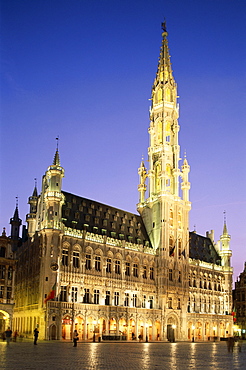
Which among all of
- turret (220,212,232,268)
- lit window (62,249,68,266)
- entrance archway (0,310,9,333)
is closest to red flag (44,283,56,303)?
lit window (62,249,68,266)

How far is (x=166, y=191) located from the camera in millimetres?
96250

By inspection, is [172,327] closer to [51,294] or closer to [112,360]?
[51,294]

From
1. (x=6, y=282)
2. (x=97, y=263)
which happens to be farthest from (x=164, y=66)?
(x=6, y=282)

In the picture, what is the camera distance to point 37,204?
87.0 m

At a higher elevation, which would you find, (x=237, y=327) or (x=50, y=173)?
(x=50, y=173)

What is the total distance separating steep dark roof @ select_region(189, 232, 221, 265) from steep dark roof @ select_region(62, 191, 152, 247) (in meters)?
17.3

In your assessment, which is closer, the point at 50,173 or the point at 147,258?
the point at 50,173

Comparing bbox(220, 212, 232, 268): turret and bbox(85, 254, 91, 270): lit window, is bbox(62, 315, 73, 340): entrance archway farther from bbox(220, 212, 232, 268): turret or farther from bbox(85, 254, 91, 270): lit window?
bbox(220, 212, 232, 268): turret

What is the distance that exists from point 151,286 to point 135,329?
9500 mm

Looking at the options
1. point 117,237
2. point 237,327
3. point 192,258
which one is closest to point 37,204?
point 117,237

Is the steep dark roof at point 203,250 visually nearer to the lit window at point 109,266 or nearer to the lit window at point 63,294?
the lit window at point 109,266

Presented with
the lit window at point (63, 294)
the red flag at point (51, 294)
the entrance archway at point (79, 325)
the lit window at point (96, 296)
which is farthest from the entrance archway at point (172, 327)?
the red flag at point (51, 294)

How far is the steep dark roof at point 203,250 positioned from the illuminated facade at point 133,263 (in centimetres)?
30

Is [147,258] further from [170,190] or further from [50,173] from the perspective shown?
[50,173]
